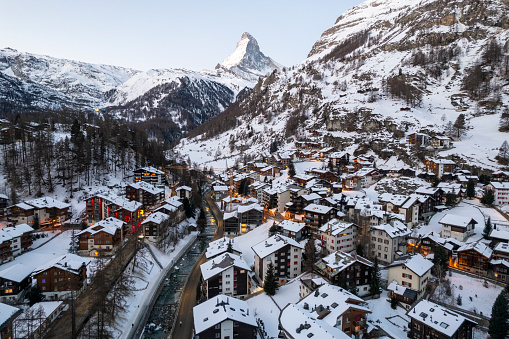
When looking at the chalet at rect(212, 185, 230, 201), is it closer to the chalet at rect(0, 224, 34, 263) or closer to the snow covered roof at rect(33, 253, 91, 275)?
the chalet at rect(0, 224, 34, 263)

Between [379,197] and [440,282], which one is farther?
[379,197]

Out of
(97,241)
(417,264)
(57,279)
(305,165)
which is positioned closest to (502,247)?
(417,264)

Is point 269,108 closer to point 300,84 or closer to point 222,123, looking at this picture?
point 300,84

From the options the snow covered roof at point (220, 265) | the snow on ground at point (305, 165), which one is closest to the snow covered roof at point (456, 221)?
the snow covered roof at point (220, 265)

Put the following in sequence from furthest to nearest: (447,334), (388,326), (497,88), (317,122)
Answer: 1. (317,122)
2. (497,88)
3. (388,326)
4. (447,334)

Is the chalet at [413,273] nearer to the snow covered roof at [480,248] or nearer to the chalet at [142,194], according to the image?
the snow covered roof at [480,248]

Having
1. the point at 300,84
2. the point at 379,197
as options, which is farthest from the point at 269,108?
the point at 379,197

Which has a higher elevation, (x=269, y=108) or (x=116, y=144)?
(x=269, y=108)
